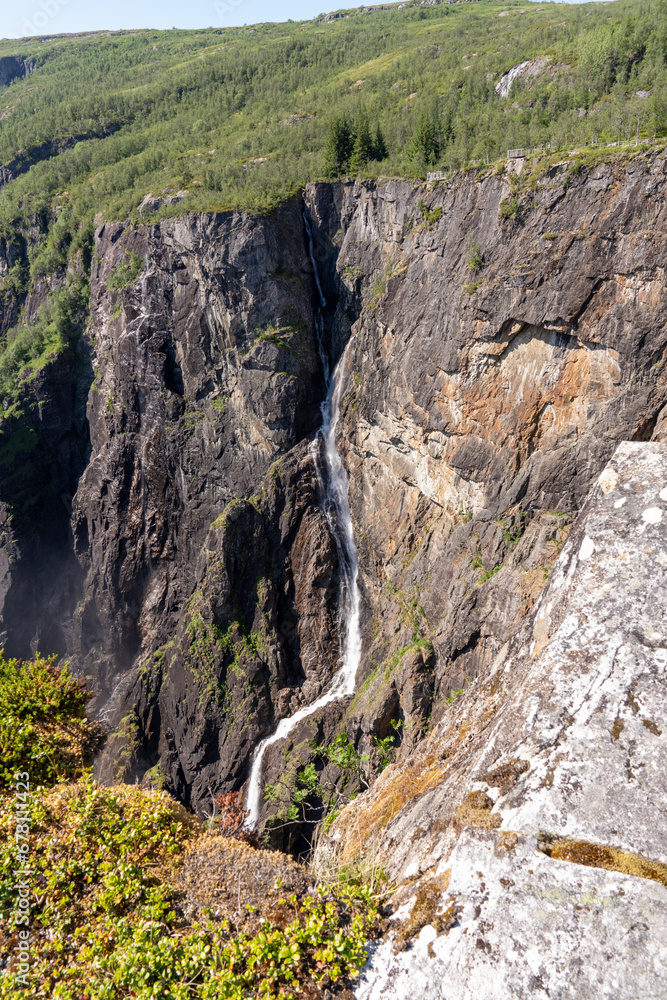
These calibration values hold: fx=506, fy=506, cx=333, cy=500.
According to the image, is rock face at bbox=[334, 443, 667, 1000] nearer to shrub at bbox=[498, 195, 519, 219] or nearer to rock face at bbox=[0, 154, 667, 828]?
rock face at bbox=[0, 154, 667, 828]

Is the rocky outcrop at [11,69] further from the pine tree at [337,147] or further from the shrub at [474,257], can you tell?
the shrub at [474,257]

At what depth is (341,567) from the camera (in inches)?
1048

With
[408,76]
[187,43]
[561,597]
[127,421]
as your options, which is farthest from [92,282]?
[187,43]

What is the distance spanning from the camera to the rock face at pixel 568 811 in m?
4.53

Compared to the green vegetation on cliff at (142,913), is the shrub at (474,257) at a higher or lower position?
higher

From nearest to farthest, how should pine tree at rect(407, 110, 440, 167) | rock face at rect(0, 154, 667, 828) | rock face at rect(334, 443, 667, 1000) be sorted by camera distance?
rock face at rect(334, 443, 667, 1000)
rock face at rect(0, 154, 667, 828)
pine tree at rect(407, 110, 440, 167)

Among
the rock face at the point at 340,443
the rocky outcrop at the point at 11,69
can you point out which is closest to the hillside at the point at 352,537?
the rock face at the point at 340,443

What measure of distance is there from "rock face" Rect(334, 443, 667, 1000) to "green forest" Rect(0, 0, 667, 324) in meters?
16.5

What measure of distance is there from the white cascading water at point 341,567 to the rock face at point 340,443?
0.56 m

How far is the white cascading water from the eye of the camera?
23.7m

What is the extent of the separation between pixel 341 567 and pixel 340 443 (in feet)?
21.7

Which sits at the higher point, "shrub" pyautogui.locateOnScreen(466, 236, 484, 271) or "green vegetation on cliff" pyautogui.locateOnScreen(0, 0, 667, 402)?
"green vegetation on cliff" pyautogui.locateOnScreen(0, 0, 667, 402)

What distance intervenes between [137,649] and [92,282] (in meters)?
26.9

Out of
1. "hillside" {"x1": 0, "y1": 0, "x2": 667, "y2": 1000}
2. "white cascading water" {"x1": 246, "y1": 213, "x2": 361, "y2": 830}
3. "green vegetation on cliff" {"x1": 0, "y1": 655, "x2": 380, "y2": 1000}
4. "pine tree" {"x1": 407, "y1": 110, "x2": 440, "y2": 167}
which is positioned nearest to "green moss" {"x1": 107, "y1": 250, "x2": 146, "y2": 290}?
"hillside" {"x1": 0, "y1": 0, "x2": 667, "y2": 1000}
